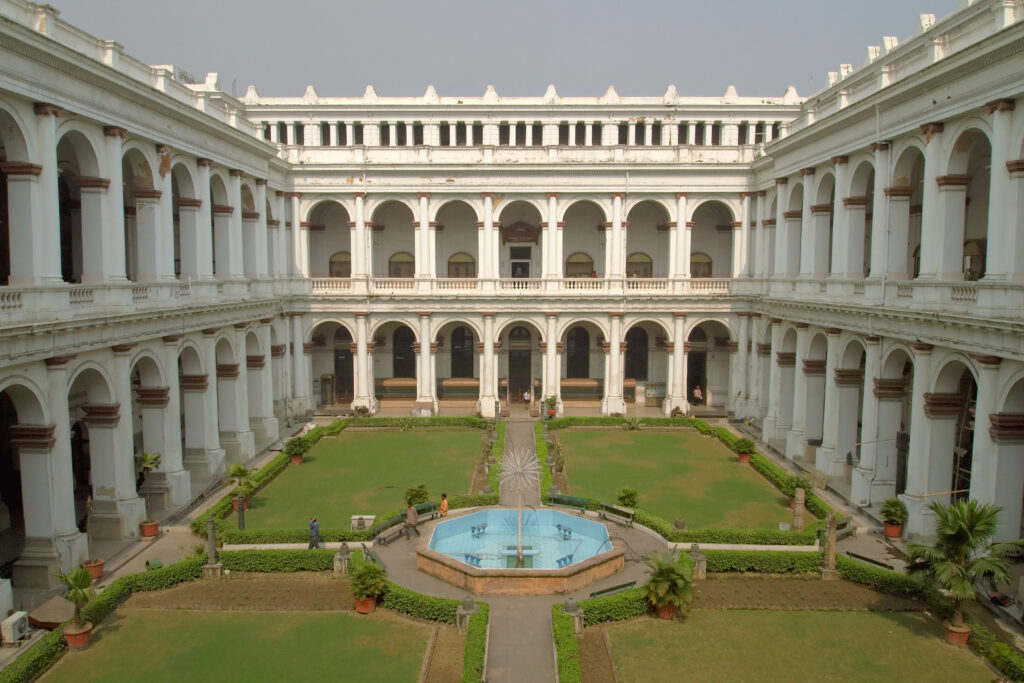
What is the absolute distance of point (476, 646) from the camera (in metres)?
15.8

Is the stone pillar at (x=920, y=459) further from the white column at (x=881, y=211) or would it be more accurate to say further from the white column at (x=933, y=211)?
the white column at (x=881, y=211)

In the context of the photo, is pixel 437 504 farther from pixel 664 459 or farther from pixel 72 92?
pixel 72 92

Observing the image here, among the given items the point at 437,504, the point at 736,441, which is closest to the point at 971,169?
the point at 736,441

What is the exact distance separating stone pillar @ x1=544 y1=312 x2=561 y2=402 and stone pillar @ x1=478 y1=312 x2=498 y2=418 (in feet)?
9.26

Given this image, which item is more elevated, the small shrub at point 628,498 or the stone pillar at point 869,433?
the stone pillar at point 869,433

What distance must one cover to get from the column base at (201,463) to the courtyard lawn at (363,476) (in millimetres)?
2311

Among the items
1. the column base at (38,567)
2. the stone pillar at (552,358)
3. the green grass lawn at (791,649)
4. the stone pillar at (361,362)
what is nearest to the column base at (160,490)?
the column base at (38,567)

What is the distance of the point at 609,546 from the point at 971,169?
19502 millimetres

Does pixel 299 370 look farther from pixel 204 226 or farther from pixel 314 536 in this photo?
pixel 314 536

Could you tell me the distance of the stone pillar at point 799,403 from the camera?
32.2 m

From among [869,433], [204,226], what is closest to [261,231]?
[204,226]

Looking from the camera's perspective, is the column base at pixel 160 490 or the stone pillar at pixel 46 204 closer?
the stone pillar at pixel 46 204

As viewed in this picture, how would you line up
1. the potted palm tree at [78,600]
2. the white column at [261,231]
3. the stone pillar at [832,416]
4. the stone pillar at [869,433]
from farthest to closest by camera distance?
the white column at [261,231], the stone pillar at [832,416], the stone pillar at [869,433], the potted palm tree at [78,600]

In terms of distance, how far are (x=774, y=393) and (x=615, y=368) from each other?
8533mm
